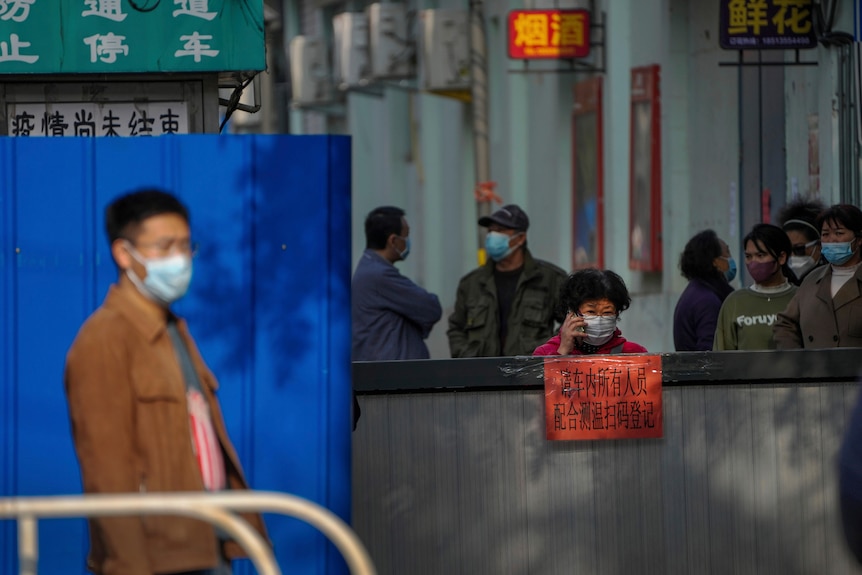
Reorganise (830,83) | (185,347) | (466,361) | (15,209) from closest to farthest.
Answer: (185,347)
(15,209)
(466,361)
(830,83)

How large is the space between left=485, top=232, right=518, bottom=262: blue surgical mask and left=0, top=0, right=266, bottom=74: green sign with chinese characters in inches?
132

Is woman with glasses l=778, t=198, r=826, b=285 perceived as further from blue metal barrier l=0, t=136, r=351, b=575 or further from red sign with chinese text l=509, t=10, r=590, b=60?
red sign with chinese text l=509, t=10, r=590, b=60

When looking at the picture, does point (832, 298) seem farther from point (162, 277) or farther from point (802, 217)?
point (162, 277)

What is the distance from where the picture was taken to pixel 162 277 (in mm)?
5504

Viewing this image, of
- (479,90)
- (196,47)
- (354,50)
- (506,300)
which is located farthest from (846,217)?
(354,50)

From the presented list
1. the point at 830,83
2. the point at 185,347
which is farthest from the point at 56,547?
the point at 830,83

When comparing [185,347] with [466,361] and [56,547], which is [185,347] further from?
[466,361]

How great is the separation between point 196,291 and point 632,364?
6.45 feet

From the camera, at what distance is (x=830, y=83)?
15.8 meters

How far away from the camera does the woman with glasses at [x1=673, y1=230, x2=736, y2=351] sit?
10.9 metres

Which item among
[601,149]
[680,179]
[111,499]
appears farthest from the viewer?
[601,149]

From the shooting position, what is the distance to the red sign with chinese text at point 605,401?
7.83m

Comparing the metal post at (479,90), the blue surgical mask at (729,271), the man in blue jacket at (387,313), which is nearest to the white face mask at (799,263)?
the blue surgical mask at (729,271)

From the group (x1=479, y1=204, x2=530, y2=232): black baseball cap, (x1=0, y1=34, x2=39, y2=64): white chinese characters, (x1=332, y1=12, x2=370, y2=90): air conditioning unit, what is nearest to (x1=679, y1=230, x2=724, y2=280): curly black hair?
(x1=479, y1=204, x2=530, y2=232): black baseball cap
